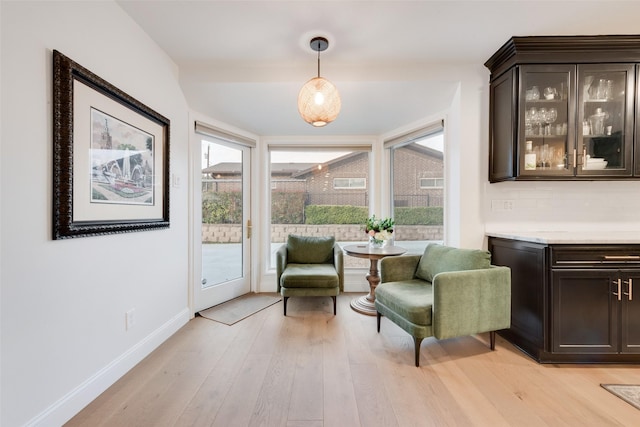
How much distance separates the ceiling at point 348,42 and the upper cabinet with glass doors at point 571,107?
14 centimetres

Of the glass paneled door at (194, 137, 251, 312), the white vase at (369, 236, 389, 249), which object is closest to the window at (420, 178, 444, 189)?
the white vase at (369, 236, 389, 249)

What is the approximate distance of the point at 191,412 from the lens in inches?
59.7

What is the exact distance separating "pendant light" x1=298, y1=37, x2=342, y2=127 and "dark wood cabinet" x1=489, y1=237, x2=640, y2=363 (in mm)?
1869

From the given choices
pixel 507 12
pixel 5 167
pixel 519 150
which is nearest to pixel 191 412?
pixel 5 167

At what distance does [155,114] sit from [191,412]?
212 cm

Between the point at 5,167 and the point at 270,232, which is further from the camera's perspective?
the point at 270,232

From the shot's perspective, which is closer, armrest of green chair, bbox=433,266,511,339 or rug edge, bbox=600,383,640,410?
rug edge, bbox=600,383,640,410

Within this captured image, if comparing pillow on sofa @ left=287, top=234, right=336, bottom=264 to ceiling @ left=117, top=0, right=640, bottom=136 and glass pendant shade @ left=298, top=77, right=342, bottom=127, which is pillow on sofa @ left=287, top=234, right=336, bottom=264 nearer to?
ceiling @ left=117, top=0, right=640, bottom=136

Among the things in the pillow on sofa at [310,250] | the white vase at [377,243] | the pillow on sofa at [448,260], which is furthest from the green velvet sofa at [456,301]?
the pillow on sofa at [310,250]

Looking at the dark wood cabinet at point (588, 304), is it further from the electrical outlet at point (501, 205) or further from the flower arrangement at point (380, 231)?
the flower arrangement at point (380, 231)

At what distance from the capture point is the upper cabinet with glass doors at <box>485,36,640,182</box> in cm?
217

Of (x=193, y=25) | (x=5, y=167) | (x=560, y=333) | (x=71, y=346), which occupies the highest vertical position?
(x=193, y=25)

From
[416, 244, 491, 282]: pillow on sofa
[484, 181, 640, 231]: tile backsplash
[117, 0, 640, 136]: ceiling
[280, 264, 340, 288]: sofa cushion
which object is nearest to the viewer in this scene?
[117, 0, 640, 136]: ceiling

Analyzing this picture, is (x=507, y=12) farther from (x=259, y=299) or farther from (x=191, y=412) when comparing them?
(x=259, y=299)
